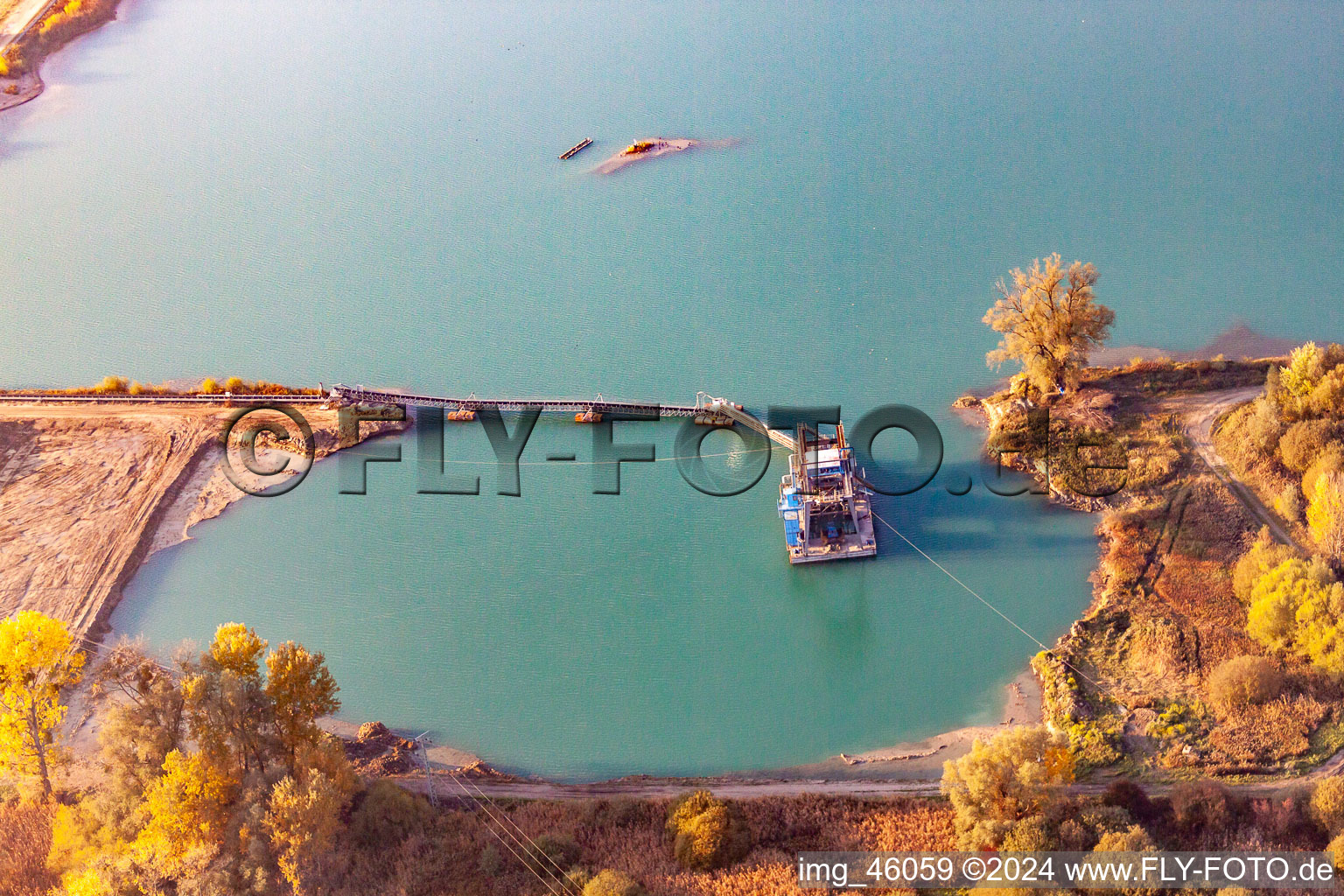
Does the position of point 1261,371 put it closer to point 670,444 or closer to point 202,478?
point 670,444

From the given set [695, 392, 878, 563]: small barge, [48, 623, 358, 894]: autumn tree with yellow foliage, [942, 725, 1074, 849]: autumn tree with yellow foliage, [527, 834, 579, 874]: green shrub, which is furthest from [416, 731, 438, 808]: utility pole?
[942, 725, 1074, 849]: autumn tree with yellow foliage

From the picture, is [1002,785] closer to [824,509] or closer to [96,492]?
[824,509]

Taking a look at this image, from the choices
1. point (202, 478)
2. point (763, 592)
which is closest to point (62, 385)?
point (202, 478)

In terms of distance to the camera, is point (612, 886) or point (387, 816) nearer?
point (612, 886)

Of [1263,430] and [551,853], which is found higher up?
[1263,430]

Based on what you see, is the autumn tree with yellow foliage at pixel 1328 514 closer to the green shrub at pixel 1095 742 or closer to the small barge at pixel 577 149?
the green shrub at pixel 1095 742

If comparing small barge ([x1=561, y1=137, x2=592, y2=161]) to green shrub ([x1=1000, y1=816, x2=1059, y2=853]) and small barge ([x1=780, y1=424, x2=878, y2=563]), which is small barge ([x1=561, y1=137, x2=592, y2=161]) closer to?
small barge ([x1=780, y1=424, x2=878, y2=563])

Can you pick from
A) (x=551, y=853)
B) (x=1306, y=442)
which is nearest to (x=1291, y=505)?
(x=1306, y=442)
